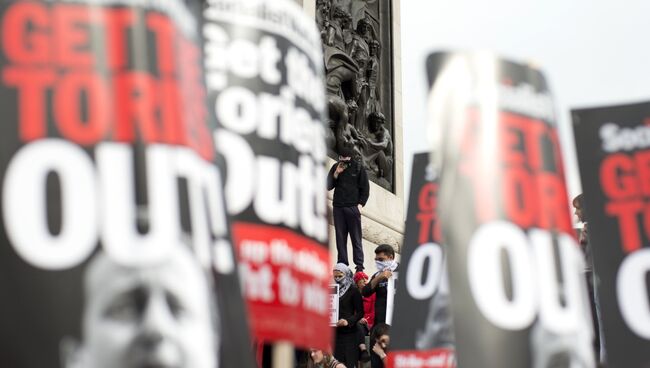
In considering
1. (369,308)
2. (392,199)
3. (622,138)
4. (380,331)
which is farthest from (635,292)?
(392,199)

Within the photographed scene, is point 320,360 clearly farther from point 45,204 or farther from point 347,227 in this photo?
point 45,204

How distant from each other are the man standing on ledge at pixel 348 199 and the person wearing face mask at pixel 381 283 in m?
2.51

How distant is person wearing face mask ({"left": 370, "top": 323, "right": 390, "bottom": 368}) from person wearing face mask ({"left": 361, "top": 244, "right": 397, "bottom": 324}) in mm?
864

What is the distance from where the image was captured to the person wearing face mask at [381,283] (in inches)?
379

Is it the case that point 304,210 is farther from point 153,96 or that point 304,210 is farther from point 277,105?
point 153,96

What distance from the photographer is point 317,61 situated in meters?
4.04

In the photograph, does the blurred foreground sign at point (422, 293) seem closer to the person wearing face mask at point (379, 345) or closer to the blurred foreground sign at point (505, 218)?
the blurred foreground sign at point (505, 218)

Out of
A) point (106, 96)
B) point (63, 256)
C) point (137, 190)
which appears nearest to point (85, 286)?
point (63, 256)

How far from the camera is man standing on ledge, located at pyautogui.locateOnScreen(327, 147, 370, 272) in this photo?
12.9 m

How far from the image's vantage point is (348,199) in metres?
13.0

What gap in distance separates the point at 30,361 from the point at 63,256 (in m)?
0.24

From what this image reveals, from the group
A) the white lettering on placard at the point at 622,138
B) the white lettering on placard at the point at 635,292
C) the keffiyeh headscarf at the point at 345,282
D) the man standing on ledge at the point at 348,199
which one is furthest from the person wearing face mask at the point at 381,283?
the white lettering on placard at the point at 635,292

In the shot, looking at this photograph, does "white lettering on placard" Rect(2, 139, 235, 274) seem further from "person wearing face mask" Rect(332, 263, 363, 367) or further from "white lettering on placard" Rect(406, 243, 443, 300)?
"person wearing face mask" Rect(332, 263, 363, 367)

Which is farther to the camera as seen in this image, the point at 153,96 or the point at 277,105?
the point at 277,105
